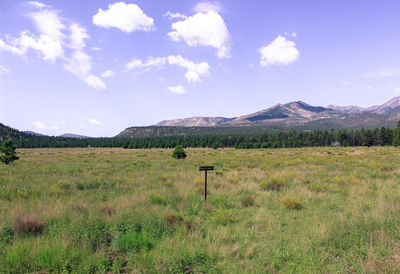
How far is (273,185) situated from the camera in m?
10.6

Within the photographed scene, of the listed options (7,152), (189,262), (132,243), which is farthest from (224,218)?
(7,152)

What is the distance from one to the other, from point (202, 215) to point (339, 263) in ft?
12.5

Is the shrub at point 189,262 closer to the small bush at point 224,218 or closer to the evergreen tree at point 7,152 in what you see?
the small bush at point 224,218

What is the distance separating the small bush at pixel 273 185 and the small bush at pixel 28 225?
8.94 m

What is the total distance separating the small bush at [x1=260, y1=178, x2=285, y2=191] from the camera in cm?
1033

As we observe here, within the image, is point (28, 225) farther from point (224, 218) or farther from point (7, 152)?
point (7, 152)

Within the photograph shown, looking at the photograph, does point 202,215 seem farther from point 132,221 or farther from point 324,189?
point 324,189

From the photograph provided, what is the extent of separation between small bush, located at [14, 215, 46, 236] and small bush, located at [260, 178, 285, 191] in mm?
8940

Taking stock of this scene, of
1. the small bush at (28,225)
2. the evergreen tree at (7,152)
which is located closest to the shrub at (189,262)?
the small bush at (28,225)

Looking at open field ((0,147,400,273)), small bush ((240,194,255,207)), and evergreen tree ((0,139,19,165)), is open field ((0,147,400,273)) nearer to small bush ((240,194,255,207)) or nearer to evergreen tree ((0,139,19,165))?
small bush ((240,194,255,207))

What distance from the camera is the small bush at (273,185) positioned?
10332 mm

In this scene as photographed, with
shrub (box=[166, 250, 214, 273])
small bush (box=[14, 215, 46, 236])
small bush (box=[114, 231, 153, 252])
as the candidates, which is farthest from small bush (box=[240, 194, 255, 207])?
small bush (box=[14, 215, 46, 236])

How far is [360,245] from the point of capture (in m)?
4.55

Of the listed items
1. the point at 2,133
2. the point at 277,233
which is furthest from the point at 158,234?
the point at 2,133
